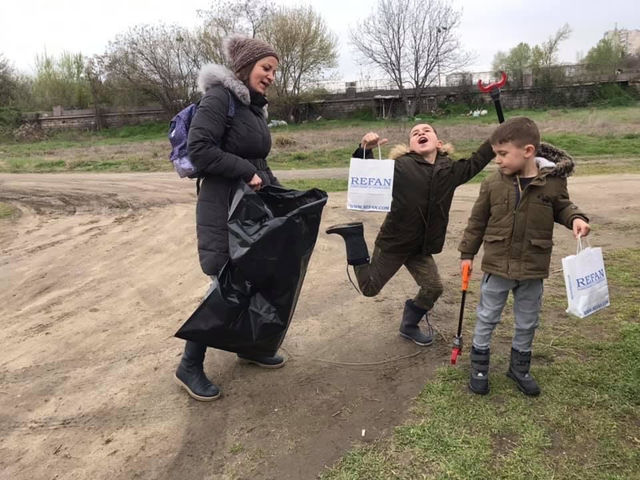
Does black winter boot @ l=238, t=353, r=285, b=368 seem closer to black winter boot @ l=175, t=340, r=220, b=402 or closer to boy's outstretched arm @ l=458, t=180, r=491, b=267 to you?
black winter boot @ l=175, t=340, r=220, b=402

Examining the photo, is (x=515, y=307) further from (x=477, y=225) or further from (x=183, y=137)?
(x=183, y=137)

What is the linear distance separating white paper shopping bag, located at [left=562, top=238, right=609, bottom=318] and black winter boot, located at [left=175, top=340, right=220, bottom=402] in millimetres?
2113

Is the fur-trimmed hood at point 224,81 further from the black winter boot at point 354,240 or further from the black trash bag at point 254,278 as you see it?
the black winter boot at point 354,240

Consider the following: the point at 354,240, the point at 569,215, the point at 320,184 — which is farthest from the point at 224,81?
the point at 320,184

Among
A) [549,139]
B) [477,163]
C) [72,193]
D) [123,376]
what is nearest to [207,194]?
[123,376]

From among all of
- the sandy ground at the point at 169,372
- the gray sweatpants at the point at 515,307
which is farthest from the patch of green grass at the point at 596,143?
the gray sweatpants at the point at 515,307

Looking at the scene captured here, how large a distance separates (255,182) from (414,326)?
1689 mm

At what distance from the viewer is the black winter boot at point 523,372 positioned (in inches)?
Answer: 122

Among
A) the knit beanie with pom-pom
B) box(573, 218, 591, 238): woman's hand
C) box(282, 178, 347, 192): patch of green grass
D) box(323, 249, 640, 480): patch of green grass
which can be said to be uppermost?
the knit beanie with pom-pom

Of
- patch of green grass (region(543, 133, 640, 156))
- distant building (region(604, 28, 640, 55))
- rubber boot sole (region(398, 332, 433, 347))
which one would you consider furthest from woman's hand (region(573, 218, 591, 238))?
distant building (region(604, 28, 640, 55))

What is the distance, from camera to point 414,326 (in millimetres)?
3877

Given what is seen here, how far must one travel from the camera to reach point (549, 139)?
1811cm

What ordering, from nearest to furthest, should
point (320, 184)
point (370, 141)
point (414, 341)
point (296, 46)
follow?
point (370, 141) → point (414, 341) → point (320, 184) → point (296, 46)

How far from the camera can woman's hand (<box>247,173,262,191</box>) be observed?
3020 mm
